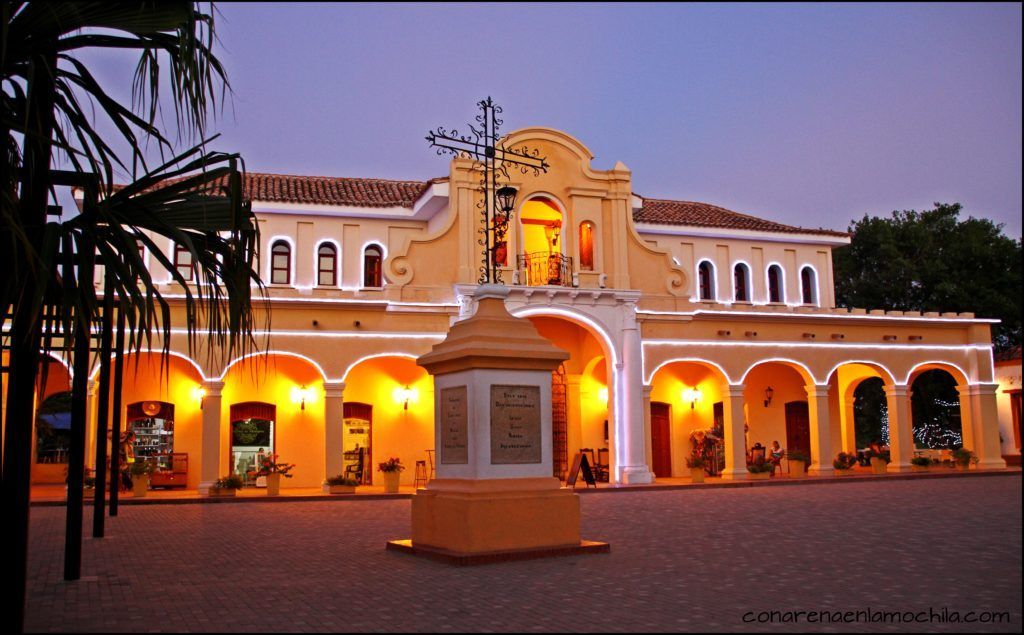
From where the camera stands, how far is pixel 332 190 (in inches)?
1228

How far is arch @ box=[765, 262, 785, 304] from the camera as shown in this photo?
33.9m

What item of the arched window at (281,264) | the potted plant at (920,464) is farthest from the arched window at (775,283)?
the arched window at (281,264)

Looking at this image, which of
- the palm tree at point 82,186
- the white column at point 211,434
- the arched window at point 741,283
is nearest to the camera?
the palm tree at point 82,186

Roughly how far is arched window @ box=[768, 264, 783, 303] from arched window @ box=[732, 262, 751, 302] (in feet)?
3.15

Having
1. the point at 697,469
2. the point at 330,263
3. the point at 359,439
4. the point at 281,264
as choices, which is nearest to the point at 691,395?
the point at 697,469

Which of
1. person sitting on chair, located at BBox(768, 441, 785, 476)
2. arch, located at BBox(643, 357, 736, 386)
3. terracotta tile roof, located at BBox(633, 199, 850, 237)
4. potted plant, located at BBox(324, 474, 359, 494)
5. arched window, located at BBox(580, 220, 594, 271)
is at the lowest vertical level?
potted plant, located at BBox(324, 474, 359, 494)

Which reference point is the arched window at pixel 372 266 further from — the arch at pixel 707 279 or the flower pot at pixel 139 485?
the arch at pixel 707 279

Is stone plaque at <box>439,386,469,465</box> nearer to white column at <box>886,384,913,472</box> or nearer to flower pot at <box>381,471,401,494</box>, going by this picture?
flower pot at <box>381,471,401,494</box>

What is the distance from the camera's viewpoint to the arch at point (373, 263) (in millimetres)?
29781

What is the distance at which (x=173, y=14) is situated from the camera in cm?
766

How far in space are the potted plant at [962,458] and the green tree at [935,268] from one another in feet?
46.7

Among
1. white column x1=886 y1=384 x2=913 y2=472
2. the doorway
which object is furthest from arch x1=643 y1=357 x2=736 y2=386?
the doorway

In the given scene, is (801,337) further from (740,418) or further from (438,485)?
(438,485)

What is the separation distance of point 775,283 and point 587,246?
9.05 meters
